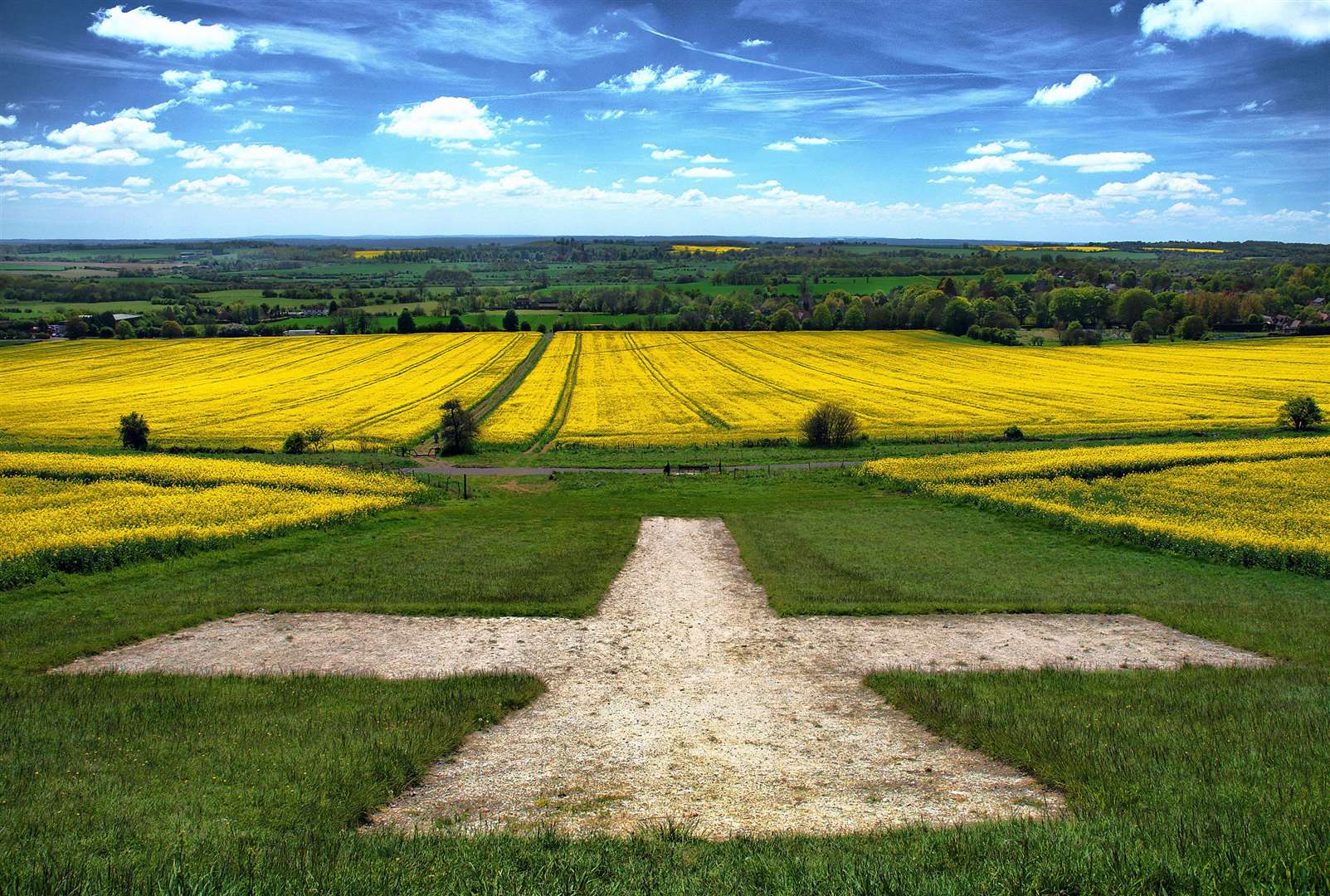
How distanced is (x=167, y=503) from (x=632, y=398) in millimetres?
41496

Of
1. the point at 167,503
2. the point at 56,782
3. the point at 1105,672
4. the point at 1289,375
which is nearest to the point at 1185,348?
the point at 1289,375

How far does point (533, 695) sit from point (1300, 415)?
58325mm

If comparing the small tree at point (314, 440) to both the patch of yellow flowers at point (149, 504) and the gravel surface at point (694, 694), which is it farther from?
the gravel surface at point (694, 694)

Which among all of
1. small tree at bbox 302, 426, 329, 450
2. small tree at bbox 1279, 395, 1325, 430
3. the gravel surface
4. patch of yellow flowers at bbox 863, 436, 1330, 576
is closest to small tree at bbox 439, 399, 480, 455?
small tree at bbox 302, 426, 329, 450

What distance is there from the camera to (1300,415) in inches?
2024

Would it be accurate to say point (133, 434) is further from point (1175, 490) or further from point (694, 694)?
point (1175, 490)

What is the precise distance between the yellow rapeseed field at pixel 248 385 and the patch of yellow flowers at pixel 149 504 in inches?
465

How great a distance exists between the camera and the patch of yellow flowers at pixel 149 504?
80.9ft

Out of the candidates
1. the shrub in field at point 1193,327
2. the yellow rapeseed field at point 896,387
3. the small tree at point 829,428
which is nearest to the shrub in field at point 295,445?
the yellow rapeseed field at point 896,387

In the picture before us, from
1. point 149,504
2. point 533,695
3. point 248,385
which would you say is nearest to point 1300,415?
point 533,695

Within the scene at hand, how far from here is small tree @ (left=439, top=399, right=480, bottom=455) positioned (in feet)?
158

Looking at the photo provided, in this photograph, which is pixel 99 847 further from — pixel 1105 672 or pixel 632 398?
pixel 632 398

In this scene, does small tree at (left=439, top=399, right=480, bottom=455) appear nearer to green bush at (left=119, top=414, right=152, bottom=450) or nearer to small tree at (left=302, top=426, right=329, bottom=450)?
small tree at (left=302, top=426, right=329, bottom=450)

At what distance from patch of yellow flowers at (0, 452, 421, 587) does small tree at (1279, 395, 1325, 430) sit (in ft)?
183
